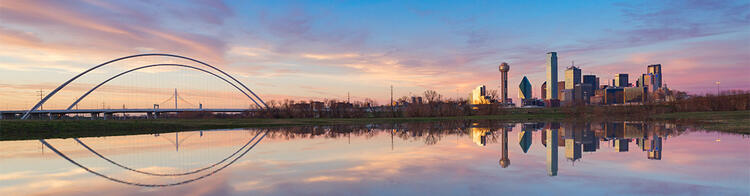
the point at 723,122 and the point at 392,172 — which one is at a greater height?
the point at 392,172

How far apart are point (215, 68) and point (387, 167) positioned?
113741mm

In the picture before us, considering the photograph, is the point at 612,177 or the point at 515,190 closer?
the point at 515,190

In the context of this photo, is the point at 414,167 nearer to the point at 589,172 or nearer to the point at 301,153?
the point at 589,172

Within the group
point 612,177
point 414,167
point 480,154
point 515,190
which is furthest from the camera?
point 480,154

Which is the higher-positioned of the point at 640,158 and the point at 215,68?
the point at 215,68

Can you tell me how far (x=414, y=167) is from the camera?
1434 centimetres

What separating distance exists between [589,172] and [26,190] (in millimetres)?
16468

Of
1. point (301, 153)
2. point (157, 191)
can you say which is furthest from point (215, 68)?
point (157, 191)

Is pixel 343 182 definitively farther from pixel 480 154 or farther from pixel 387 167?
pixel 480 154

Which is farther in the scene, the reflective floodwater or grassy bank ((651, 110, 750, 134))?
grassy bank ((651, 110, 750, 134))

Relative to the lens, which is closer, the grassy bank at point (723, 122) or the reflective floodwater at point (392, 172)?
the reflective floodwater at point (392, 172)

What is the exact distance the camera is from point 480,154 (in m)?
18.0

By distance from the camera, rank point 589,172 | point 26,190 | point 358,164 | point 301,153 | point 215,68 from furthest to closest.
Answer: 1. point 215,68
2. point 301,153
3. point 358,164
4. point 589,172
5. point 26,190

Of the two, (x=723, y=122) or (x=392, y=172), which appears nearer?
(x=392, y=172)
